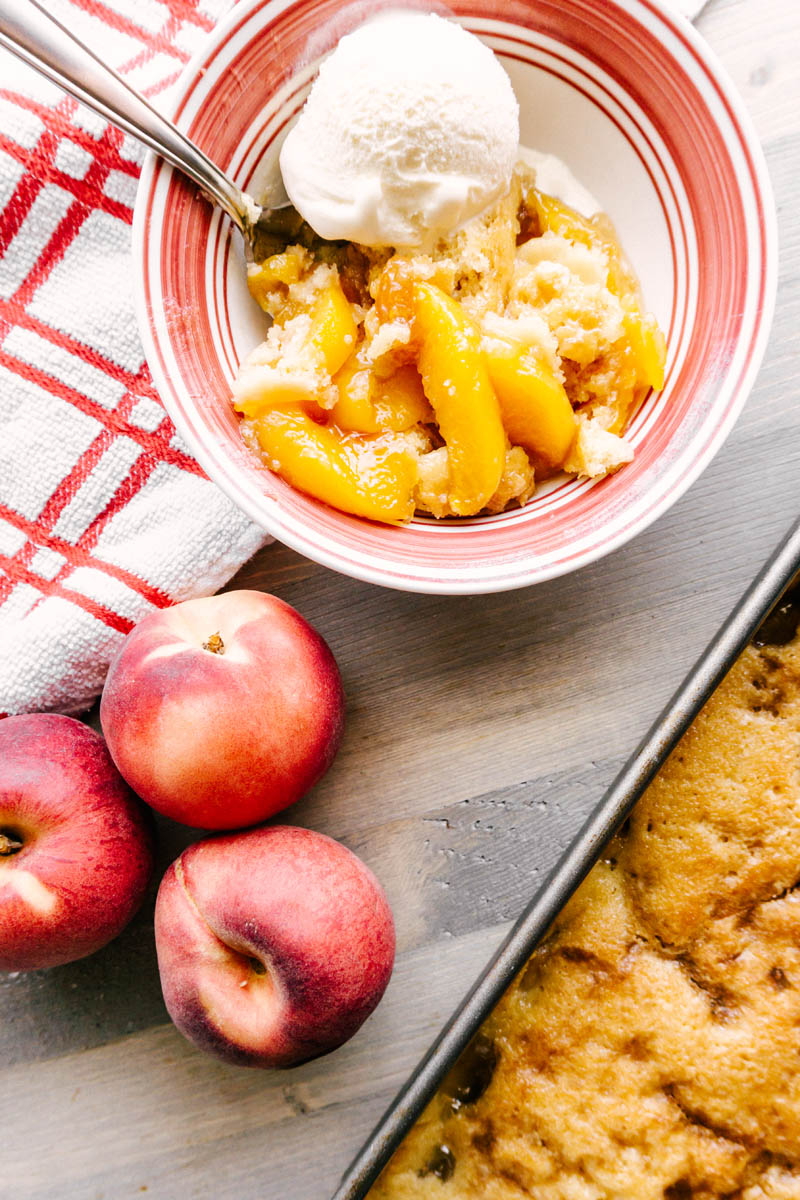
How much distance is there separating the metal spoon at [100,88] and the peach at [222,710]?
44 cm

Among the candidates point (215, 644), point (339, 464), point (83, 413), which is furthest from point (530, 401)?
point (83, 413)

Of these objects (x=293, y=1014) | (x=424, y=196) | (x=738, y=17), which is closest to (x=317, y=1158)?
(x=293, y=1014)

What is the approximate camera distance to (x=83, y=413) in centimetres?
118

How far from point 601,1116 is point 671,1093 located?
0.09 metres

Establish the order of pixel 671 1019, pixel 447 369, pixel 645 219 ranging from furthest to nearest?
1. pixel 671 1019
2. pixel 645 219
3. pixel 447 369

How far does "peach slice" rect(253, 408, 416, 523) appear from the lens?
0.97 meters

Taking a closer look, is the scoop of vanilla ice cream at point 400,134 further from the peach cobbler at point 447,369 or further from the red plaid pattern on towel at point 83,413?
the red plaid pattern on towel at point 83,413

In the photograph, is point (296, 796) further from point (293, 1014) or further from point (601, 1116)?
point (601, 1116)

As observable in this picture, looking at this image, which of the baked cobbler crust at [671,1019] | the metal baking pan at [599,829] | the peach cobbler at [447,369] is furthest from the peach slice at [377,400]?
the baked cobbler crust at [671,1019]

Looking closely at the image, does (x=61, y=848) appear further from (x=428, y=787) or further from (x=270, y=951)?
(x=428, y=787)

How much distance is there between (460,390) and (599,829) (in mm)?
469

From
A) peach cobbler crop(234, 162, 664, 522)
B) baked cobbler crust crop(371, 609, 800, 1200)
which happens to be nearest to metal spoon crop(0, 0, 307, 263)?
peach cobbler crop(234, 162, 664, 522)

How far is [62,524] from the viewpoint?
1.20 meters

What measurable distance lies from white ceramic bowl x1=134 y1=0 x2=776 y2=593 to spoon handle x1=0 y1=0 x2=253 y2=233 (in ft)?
0.07
